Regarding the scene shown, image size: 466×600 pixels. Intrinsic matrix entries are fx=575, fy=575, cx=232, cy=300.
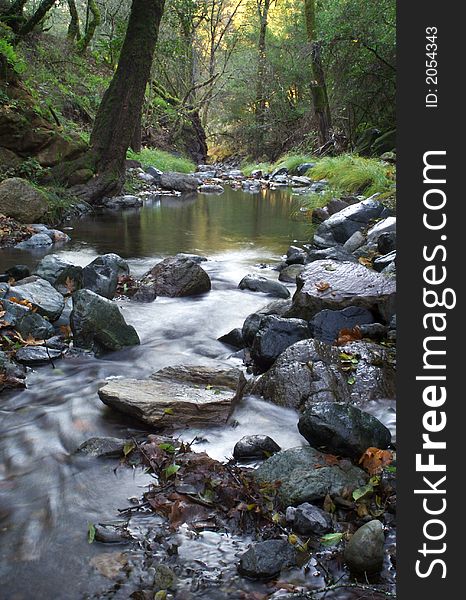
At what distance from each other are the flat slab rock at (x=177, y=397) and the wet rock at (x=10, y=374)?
68 cm

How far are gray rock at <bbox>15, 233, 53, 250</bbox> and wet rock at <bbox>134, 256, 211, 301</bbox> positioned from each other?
9.12 feet

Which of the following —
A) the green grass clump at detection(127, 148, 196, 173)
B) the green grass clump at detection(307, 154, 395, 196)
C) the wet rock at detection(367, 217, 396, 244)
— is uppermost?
the green grass clump at detection(127, 148, 196, 173)

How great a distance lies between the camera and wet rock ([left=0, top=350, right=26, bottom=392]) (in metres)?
3.89

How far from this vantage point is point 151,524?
247 cm

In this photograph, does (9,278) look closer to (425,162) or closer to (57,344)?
(57,344)

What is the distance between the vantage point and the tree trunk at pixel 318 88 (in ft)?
72.6

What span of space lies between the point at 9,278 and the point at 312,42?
697 inches

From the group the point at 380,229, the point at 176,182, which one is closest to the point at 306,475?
the point at 380,229

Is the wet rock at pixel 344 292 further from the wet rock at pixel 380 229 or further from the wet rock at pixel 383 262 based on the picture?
the wet rock at pixel 380 229

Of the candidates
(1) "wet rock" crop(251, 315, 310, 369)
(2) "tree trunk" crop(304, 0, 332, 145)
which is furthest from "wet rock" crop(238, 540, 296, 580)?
(2) "tree trunk" crop(304, 0, 332, 145)

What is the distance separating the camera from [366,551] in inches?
84.3

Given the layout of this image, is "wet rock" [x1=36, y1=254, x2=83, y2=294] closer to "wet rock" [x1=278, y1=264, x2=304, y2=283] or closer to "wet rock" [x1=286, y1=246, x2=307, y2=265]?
"wet rock" [x1=278, y1=264, x2=304, y2=283]

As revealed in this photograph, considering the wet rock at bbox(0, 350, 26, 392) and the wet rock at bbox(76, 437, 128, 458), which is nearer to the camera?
the wet rock at bbox(76, 437, 128, 458)

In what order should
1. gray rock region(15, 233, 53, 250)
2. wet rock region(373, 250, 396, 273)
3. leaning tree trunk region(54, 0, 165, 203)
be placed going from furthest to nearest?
leaning tree trunk region(54, 0, 165, 203) → gray rock region(15, 233, 53, 250) → wet rock region(373, 250, 396, 273)
